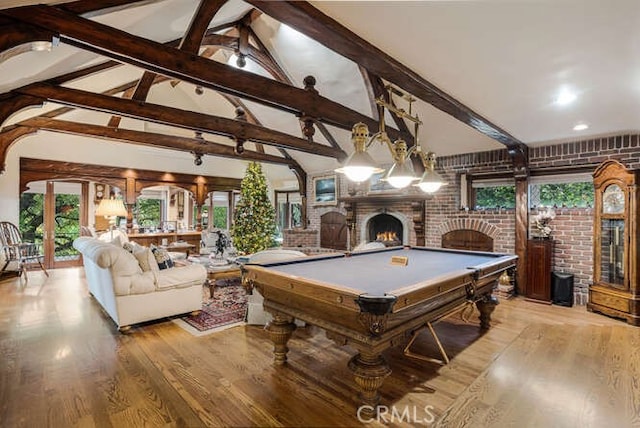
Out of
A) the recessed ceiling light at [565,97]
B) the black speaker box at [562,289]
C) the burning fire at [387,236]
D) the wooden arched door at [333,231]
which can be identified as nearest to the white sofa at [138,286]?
the burning fire at [387,236]

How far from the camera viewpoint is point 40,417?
2021 mm

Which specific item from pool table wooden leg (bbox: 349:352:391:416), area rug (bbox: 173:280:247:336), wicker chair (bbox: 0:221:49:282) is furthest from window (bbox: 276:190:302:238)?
pool table wooden leg (bbox: 349:352:391:416)

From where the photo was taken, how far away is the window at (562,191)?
181 inches

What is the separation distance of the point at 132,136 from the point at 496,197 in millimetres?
6695

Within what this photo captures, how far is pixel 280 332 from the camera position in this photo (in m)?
2.68

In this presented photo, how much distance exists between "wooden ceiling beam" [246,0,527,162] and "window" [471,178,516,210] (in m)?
1.96

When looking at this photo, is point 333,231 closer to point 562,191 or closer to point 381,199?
point 381,199

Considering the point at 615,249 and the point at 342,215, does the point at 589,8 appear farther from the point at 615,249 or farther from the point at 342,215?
the point at 342,215

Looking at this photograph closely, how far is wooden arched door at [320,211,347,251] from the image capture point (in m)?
7.75

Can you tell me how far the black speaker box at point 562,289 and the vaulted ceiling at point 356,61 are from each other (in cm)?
203

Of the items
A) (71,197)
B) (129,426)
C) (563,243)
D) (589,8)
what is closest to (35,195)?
(71,197)

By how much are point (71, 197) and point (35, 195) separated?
0.71 metres

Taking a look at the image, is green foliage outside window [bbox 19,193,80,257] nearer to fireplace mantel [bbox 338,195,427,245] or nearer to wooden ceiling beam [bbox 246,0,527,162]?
fireplace mantel [bbox 338,195,427,245]

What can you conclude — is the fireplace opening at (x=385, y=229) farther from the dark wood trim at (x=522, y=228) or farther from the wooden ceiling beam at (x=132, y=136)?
the wooden ceiling beam at (x=132, y=136)
